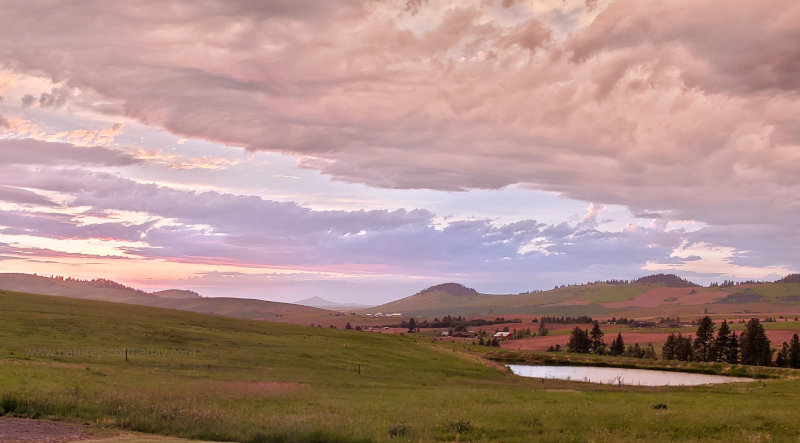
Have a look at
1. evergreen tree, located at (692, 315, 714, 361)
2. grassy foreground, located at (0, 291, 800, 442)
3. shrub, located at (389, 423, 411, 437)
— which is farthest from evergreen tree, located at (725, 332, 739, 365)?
shrub, located at (389, 423, 411, 437)

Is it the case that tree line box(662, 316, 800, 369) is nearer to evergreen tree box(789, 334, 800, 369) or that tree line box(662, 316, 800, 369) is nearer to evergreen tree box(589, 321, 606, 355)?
evergreen tree box(789, 334, 800, 369)

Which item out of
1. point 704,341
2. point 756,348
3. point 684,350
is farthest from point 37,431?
point 704,341

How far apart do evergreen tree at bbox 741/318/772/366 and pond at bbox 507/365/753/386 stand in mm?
25045

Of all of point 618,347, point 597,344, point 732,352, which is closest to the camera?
point 732,352

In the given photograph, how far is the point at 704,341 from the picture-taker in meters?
134

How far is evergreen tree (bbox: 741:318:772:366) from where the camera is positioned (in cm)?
12356

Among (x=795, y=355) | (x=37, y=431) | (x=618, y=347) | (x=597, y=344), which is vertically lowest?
(x=618, y=347)

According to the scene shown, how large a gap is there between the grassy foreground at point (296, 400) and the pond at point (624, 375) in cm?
2237

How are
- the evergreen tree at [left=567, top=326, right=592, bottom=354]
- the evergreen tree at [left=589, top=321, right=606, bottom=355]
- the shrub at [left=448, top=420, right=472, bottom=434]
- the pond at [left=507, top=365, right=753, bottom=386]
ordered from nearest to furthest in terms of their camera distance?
the shrub at [left=448, top=420, right=472, bottom=434], the pond at [left=507, top=365, right=753, bottom=386], the evergreen tree at [left=567, top=326, right=592, bottom=354], the evergreen tree at [left=589, top=321, right=606, bottom=355]

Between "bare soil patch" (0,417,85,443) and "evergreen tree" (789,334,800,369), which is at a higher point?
"bare soil patch" (0,417,85,443)

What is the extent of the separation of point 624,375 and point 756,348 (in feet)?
138

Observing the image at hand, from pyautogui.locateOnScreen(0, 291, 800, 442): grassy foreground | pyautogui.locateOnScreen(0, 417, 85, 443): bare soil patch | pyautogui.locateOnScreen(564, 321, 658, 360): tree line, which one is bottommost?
pyautogui.locateOnScreen(564, 321, 658, 360): tree line

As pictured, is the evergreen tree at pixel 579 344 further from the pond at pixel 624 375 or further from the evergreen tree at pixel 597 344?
the pond at pixel 624 375

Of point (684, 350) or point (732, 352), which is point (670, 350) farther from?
point (732, 352)
